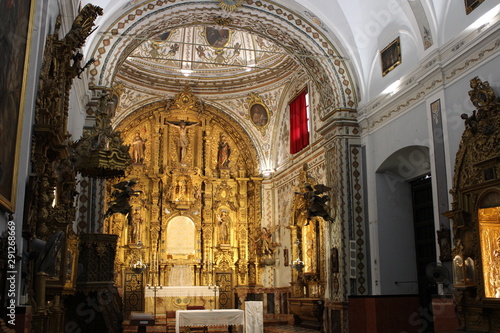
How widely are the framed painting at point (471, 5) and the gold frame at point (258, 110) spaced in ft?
38.9

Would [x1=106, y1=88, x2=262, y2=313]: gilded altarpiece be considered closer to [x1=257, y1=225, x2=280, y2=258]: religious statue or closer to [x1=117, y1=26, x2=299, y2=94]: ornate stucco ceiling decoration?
[x1=257, y1=225, x2=280, y2=258]: religious statue

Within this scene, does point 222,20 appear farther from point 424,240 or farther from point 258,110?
point 424,240

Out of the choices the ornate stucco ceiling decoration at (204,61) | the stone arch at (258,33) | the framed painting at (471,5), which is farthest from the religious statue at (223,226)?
the framed painting at (471,5)

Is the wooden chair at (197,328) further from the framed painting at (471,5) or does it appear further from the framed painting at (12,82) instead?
the framed painting at (12,82)

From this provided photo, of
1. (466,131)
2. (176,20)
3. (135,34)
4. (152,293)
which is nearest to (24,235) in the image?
(466,131)

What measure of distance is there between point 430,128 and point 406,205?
3.19 meters

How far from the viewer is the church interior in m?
7.31

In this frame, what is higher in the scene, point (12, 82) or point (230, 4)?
point (230, 4)

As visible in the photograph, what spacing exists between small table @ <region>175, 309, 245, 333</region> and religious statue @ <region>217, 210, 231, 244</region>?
21.7ft

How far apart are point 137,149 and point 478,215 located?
14.7 metres

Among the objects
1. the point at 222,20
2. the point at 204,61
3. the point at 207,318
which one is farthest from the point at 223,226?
the point at 222,20

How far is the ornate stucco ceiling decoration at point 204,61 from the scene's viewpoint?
68.6 ft

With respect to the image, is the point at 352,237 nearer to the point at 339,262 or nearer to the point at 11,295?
the point at 339,262

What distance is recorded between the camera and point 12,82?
18.2ft
